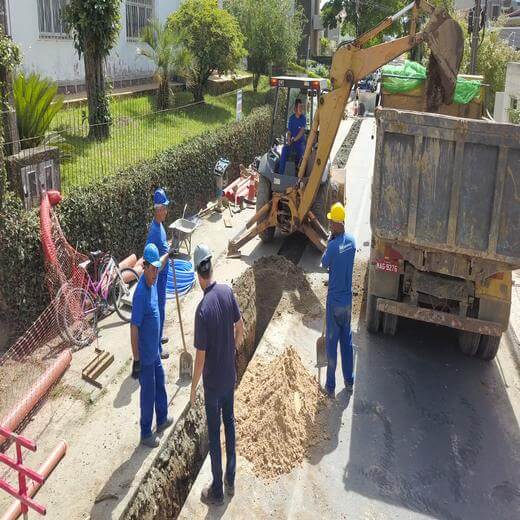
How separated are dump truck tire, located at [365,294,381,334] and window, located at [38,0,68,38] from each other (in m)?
11.9

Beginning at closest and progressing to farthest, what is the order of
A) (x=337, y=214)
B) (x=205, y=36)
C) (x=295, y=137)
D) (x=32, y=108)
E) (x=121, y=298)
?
1. (x=337, y=214)
2. (x=121, y=298)
3. (x=32, y=108)
4. (x=295, y=137)
5. (x=205, y=36)

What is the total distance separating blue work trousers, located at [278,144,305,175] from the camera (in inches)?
434

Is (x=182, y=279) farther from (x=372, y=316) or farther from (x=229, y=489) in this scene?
(x=229, y=489)

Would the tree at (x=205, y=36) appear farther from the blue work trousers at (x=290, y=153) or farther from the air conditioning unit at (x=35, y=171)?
the air conditioning unit at (x=35, y=171)

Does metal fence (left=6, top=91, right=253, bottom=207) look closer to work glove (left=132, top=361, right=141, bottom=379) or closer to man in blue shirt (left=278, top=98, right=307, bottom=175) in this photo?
man in blue shirt (left=278, top=98, right=307, bottom=175)

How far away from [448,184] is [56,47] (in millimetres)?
13018

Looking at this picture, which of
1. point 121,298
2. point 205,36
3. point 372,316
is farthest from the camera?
point 205,36

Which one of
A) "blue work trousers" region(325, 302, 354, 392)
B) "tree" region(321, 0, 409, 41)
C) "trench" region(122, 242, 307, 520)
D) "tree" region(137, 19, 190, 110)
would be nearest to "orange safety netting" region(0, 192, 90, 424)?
"trench" region(122, 242, 307, 520)

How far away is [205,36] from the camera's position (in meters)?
18.8

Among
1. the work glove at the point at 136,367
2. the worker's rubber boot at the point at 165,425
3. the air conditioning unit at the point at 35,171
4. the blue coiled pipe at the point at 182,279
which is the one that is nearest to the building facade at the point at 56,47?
the air conditioning unit at the point at 35,171

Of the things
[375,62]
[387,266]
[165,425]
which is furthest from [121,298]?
[375,62]

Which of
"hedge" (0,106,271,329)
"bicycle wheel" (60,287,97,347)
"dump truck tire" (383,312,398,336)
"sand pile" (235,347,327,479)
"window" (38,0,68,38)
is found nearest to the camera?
"sand pile" (235,347,327,479)

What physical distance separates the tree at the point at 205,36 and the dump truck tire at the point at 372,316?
523 inches

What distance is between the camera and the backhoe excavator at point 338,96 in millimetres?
7840
